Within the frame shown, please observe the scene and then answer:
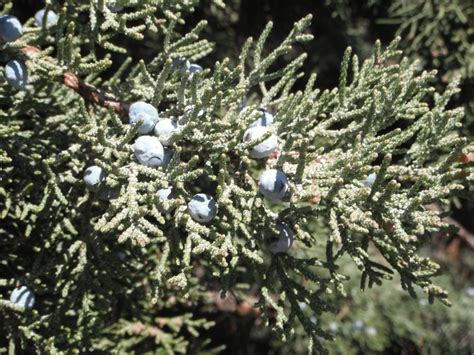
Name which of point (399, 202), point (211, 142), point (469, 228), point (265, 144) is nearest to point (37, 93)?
point (211, 142)

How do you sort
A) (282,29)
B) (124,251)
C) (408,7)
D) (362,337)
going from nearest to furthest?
(124,251)
(408,7)
(282,29)
(362,337)

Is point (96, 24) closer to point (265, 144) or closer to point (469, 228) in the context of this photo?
point (265, 144)

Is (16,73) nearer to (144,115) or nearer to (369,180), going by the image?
(144,115)

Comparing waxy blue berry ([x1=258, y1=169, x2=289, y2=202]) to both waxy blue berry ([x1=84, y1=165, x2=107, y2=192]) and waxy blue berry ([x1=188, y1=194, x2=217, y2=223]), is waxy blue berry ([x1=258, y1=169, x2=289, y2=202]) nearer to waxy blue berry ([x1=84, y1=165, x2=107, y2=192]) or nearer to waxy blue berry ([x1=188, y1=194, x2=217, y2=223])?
waxy blue berry ([x1=188, y1=194, x2=217, y2=223])

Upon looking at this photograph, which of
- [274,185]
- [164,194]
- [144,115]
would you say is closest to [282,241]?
[274,185]

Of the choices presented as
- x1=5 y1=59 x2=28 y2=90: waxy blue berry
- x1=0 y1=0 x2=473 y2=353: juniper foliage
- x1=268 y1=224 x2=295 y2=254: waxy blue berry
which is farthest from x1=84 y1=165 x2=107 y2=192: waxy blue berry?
x1=268 y1=224 x2=295 y2=254: waxy blue berry

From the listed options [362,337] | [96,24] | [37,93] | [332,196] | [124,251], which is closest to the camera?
[332,196]

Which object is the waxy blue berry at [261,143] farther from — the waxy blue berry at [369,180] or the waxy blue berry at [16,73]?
the waxy blue berry at [16,73]

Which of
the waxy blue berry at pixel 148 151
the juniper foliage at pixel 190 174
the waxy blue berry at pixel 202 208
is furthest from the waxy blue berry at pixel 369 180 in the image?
the waxy blue berry at pixel 148 151
